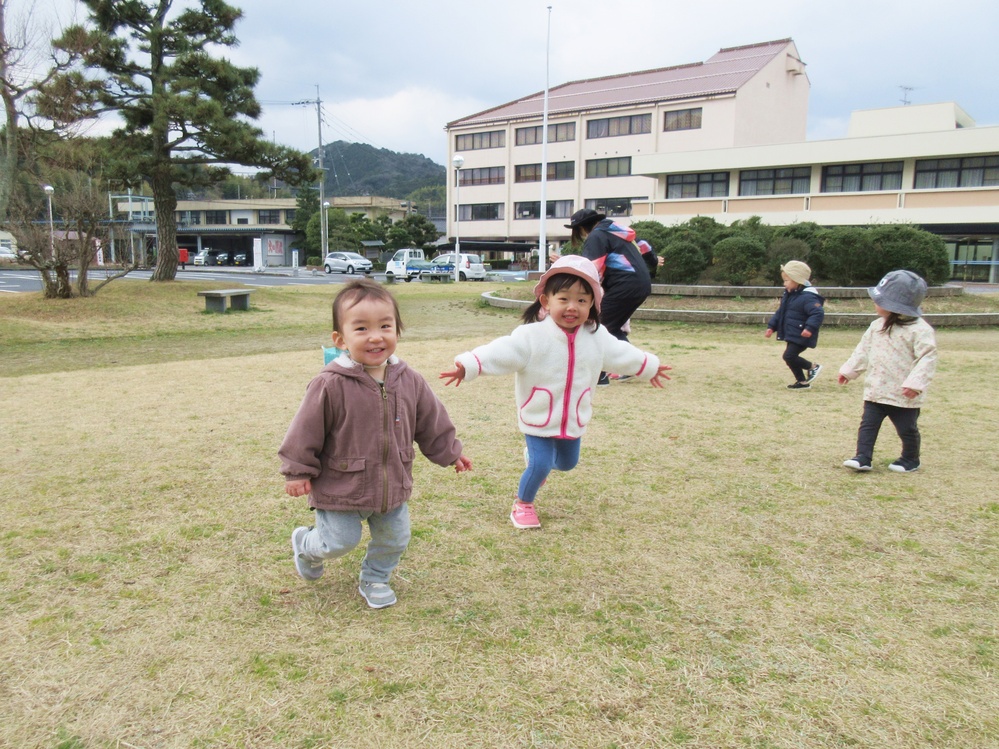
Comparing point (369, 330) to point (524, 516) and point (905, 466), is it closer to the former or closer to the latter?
point (524, 516)

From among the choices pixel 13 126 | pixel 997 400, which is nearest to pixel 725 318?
pixel 997 400

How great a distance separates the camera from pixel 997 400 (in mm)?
6570

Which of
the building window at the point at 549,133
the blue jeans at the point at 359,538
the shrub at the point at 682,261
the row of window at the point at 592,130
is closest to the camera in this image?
the blue jeans at the point at 359,538

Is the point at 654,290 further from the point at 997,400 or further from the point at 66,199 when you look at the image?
the point at 66,199

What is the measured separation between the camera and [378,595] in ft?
8.98

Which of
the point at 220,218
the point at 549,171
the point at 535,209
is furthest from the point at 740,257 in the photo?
the point at 220,218

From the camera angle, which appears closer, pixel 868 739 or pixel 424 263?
pixel 868 739

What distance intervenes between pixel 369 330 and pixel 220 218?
244 feet

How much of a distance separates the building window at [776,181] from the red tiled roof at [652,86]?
9.01m

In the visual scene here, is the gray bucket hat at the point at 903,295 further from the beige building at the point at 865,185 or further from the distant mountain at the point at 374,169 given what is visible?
the distant mountain at the point at 374,169

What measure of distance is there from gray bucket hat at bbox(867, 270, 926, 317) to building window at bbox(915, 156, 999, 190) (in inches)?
1252

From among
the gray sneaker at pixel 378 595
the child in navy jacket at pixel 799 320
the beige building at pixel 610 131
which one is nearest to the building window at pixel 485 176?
the beige building at pixel 610 131

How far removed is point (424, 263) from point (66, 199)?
21555 mm

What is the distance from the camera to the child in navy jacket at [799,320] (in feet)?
23.2
